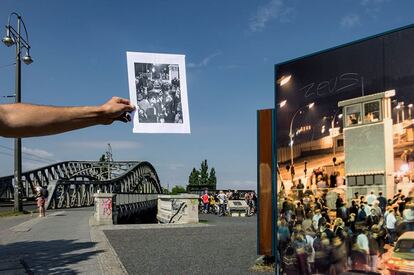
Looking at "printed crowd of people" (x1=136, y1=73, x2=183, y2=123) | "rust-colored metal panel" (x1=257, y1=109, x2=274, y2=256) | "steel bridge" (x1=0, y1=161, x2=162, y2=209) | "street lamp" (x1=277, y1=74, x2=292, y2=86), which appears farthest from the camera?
"steel bridge" (x1=0, y1=161, x2=162, y2=209)

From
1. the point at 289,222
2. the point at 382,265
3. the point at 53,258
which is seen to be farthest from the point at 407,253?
the point at 53,258

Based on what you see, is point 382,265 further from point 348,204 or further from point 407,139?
point 407,139

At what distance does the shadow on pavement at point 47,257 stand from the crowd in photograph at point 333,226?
507 cm

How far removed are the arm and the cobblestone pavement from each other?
23.1 feet

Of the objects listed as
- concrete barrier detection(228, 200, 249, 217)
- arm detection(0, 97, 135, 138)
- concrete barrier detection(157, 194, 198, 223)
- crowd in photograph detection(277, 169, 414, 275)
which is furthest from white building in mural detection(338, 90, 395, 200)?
concrete barrier detection(228, 200, 249, 217)

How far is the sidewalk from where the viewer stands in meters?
9.11

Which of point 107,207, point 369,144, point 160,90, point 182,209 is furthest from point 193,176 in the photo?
point 160,90

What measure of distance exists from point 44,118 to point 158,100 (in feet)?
5.66

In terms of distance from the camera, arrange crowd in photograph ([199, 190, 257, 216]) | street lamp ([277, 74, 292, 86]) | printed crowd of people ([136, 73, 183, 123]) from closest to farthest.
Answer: printed crowd of people ([136, 73, 183, 123]), street lamp ([277, 74, 292, 86]), crowd in photograph ([199, 190, 257, 216])

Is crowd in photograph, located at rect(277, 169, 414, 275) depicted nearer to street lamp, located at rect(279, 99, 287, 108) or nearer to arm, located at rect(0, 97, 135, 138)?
street lamp, located at rect(279, 99, 287, 108)

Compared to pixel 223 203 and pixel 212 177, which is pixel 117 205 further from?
pixel 212 177

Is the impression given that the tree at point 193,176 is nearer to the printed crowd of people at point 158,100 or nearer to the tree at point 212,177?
the tree at point 212,177

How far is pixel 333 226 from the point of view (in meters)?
4.46

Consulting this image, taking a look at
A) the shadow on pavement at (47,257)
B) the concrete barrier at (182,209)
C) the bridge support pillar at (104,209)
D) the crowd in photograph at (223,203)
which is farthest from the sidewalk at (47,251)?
the crowd in photograph at (223,203)
